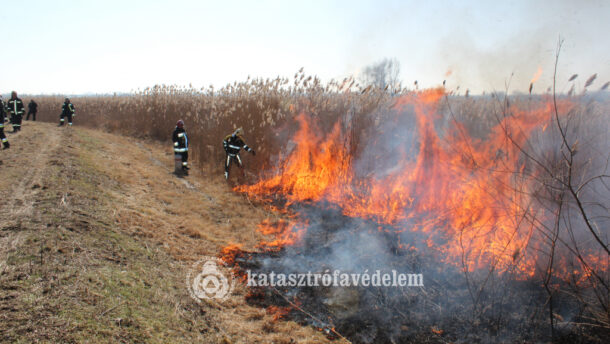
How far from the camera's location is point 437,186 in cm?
598

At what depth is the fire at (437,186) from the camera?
14.4 feet

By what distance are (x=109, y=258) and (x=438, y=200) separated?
5.44 m

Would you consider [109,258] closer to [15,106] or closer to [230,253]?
[230,253]

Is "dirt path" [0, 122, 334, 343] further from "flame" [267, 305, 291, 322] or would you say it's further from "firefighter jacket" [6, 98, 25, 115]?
"firefighter jacket" [6, 98, 25, 115]

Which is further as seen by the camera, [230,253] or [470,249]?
[230,253]

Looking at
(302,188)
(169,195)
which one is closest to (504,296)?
(302,188)

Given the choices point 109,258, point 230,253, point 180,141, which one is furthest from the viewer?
point 180,141

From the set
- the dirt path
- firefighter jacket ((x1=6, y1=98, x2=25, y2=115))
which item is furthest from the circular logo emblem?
firefighter jacket ((x1=6, y1=98, x2=25, y2=115))

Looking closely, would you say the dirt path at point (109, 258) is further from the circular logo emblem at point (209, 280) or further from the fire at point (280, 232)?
the fire at point (280, 232)

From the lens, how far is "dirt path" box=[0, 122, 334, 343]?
264 cm

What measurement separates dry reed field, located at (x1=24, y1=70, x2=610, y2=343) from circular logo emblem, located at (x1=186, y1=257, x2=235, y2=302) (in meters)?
0.35

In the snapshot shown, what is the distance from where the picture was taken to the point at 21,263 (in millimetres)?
3078

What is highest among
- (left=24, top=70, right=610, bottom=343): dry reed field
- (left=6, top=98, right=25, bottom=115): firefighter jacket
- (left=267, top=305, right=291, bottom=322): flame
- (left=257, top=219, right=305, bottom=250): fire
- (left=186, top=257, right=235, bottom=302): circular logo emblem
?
(left=6, top=98, right=25, bottom=115): firefighter jacket

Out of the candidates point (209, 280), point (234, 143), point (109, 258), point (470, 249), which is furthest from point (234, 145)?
point (470, 249)
